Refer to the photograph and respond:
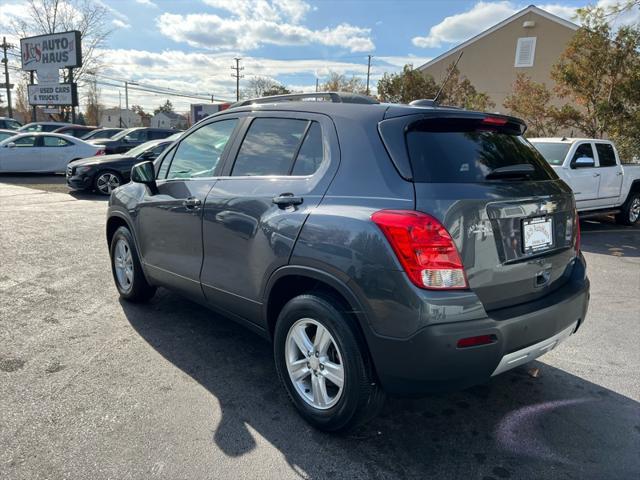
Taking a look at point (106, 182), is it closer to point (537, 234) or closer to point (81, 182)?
point (81, 182)

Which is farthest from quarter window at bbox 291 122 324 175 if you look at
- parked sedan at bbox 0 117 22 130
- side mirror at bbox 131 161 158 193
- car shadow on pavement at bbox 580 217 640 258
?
parked sedan at bbox 0 117 22 130

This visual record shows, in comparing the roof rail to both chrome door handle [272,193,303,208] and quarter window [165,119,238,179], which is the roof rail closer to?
quarter window [165,119,238,179]

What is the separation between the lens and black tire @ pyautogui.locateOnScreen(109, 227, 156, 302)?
4480 mm

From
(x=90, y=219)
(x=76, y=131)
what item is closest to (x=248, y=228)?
(x=90, y=219)

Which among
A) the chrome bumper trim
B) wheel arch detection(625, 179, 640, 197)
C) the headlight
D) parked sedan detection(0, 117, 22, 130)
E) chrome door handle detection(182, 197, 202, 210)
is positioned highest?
parked sedan detection(0, 117, 22, 130)

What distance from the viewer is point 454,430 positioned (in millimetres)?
2797

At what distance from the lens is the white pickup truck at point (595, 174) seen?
884 cm

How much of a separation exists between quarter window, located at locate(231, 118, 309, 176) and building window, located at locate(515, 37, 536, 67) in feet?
85.3

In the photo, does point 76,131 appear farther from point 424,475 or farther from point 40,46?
point 424,475

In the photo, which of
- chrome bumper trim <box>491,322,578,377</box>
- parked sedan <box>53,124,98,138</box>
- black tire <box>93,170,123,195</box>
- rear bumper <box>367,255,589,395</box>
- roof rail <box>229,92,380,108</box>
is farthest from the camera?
parked sedan <box>53,124,98,138</box>

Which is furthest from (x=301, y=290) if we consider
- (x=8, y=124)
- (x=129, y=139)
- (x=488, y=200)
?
(x=8, y=124)

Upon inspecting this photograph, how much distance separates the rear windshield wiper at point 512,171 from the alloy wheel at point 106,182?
11349mm

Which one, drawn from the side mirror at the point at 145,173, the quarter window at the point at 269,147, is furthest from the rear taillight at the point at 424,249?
the side mirror at the point at 145,173

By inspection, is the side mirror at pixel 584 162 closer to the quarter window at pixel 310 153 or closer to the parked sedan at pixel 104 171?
the quarter window at pixel 310 153
